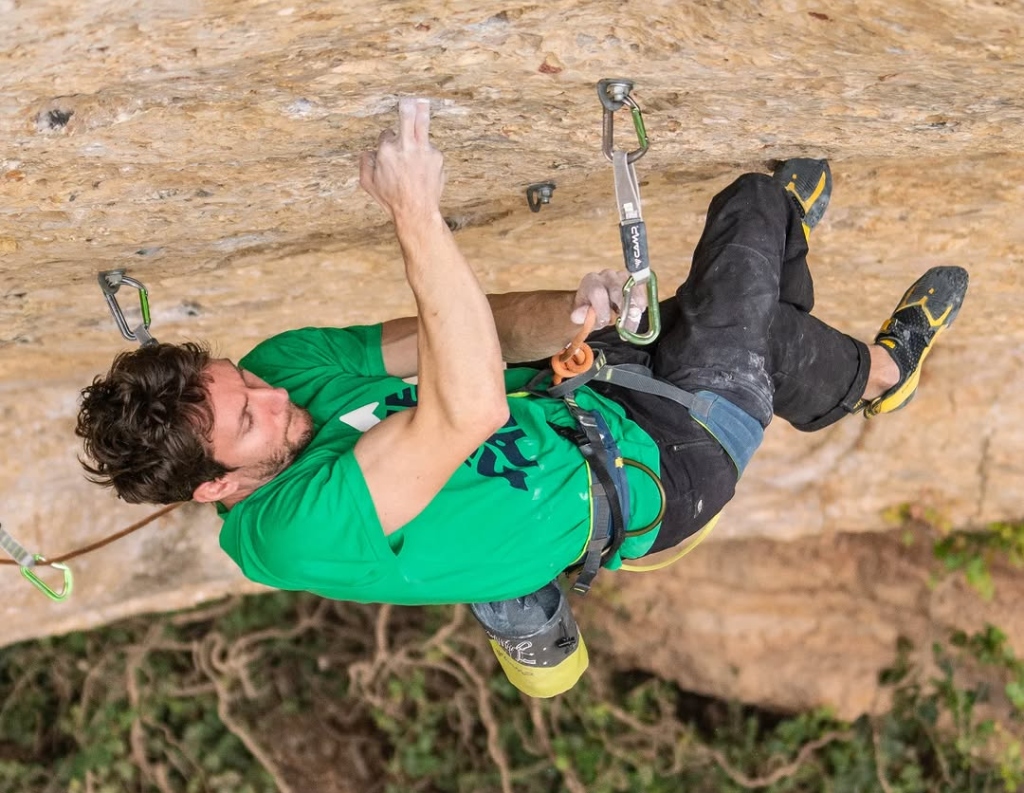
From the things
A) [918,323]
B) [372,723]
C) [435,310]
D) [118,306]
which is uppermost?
[435,310]

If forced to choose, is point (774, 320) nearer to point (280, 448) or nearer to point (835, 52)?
point (835, 52)

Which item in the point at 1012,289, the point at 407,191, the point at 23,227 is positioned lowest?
the point at 1012,289

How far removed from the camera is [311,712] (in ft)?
16.2

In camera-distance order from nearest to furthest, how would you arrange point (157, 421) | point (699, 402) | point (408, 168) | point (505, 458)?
point (408, 168), point (157, 421), point (505, 458), point (699, 402)

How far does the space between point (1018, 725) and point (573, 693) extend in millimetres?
1927

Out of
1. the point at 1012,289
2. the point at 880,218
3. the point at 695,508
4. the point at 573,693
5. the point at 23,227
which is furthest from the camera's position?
the point at 573,693

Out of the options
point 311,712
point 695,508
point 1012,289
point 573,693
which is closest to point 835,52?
point 695,508

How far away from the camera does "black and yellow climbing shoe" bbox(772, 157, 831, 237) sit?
213 cm

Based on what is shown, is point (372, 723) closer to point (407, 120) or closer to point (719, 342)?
point (719, 342)

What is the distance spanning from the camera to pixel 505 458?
1926 mm

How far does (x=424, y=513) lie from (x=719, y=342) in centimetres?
69

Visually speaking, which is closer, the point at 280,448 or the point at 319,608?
the point at 280,448

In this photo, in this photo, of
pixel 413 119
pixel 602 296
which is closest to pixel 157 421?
pixel 413 119

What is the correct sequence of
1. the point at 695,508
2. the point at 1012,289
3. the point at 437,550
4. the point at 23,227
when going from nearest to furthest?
the point at 437,550 < the point at 23,227 < the point at 695,508 < the point at 1012,289
